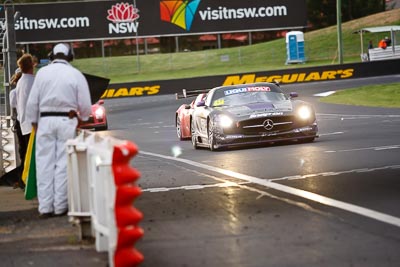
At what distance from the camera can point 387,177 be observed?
12.8m

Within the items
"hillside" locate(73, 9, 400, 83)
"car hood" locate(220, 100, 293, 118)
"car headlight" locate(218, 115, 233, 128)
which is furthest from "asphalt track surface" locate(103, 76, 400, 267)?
"hillside" locate(73, 9, 400, 83)

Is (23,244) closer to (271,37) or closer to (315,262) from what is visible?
(315,262)

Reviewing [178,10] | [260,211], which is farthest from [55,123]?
[178,10]

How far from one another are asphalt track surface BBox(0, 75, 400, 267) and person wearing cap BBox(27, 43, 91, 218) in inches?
12.1

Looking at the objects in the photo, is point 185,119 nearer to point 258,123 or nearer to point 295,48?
point 258,123

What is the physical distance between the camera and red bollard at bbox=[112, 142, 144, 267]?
263 inches

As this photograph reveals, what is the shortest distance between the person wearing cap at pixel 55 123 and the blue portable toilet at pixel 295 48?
181 ft

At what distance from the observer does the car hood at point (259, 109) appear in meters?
19.5

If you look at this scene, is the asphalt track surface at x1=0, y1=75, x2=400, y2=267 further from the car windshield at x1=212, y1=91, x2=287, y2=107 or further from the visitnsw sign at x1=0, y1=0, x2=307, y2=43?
the visitnsw sign at x1=0, y1=0, x2=307, y2=43

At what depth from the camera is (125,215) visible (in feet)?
21.9

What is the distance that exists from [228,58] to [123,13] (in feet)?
30.0

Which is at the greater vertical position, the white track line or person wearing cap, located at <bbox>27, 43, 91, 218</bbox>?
person wearing cap, located at <bbox>27, 43, 91, 218</bbox>

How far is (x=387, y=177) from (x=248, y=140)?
6.84 metres

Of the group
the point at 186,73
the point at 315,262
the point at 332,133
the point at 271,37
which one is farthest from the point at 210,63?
the point at 315,262
